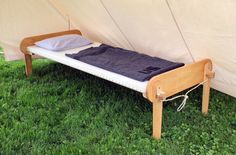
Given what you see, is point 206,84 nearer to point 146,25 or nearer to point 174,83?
point 174,83

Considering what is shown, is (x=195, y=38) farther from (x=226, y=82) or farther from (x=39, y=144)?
(x=39, y=144)

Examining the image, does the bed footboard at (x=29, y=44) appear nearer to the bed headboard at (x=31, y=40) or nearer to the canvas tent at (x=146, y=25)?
the bed headboard at (x=31, y=40)

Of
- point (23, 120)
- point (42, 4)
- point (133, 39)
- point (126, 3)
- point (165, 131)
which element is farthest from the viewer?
point (42, 4)

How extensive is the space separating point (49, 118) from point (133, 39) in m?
1.20

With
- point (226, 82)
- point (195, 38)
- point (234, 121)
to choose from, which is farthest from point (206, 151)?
point (195, 38)

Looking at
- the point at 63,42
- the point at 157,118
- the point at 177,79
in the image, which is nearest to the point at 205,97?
the point at 177,79

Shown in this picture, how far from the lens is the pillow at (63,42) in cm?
338

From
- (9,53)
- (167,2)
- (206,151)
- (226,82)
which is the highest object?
(167,2)

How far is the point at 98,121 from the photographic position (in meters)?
2.64

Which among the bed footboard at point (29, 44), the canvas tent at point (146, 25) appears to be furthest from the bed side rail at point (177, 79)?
the bed footboard at point (29, 44)

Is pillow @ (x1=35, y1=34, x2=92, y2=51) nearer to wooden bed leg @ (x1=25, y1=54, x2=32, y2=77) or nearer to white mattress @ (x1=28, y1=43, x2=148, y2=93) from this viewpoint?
white mattress @ (x1=28, y1=43, x2=148, y2=93)

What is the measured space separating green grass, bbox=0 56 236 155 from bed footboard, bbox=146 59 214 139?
150 millimetres

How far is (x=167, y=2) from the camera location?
2568 mm

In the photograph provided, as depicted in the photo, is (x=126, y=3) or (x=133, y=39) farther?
(x=133, y=39)
